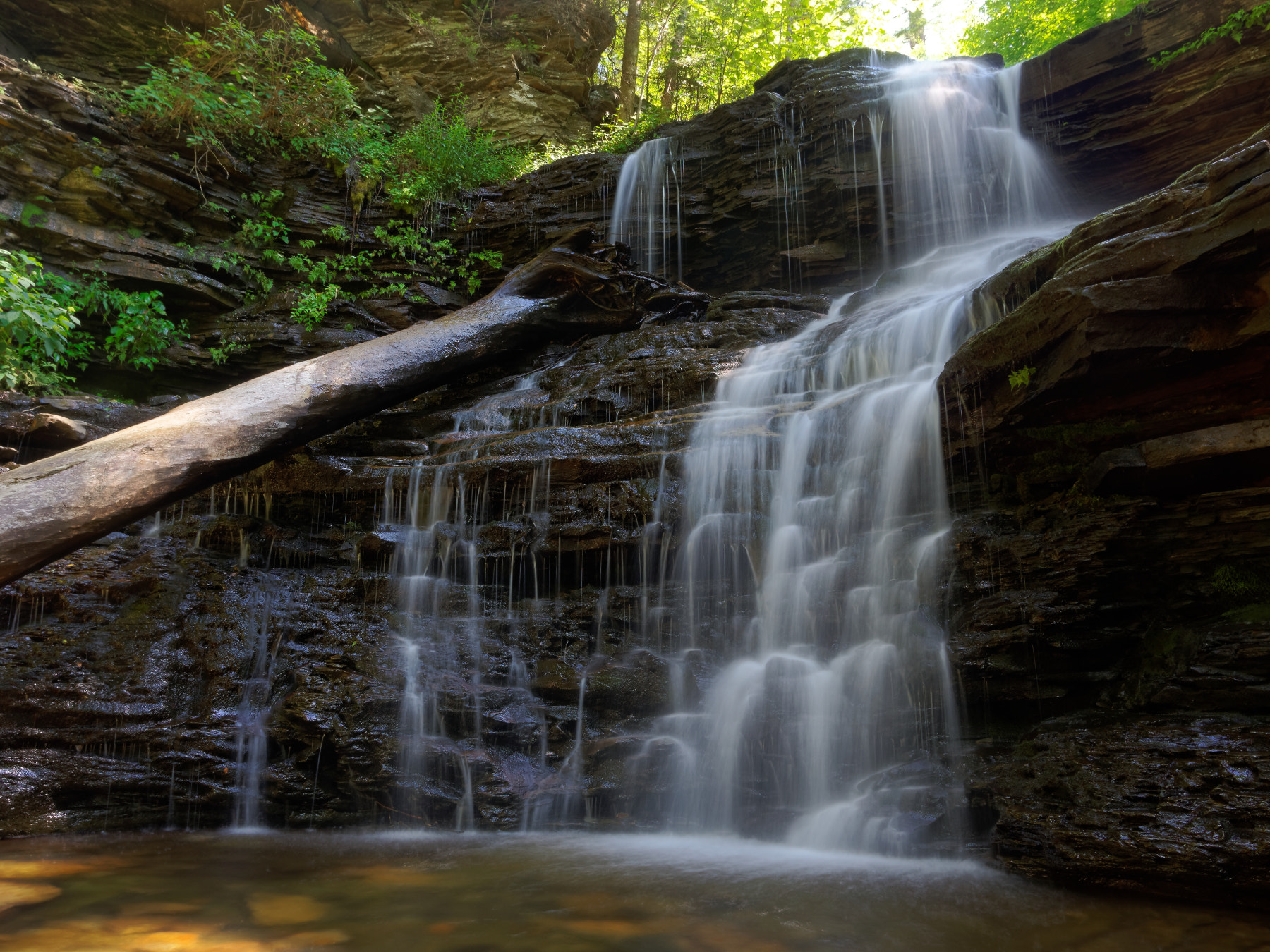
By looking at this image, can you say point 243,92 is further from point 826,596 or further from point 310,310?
Answer: point 826,596

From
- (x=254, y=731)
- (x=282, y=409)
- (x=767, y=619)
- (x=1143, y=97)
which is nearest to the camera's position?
(x=254, y=731)

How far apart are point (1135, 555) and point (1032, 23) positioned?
16.7 metres

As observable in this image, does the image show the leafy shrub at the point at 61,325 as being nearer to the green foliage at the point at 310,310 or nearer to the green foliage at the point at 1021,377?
the green foliage at the point at 310,310


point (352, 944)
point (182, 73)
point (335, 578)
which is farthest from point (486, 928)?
point (182, 73)

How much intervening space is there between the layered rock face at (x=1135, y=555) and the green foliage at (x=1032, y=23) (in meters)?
12.3

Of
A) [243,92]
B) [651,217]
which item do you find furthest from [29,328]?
[651,217]

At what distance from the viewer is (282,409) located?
589 centimetres

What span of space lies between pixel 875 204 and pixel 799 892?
10950 mm

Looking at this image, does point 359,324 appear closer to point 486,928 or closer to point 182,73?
point 182,73

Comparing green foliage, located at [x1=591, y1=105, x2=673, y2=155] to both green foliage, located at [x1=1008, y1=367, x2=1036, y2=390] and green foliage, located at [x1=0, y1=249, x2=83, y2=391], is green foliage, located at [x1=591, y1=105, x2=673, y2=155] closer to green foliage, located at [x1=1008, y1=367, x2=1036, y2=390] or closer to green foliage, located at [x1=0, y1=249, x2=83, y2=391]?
green foliage, located at [x1=0, y1=249, x2=83, y2=391]

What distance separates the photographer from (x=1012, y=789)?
3.51 meters

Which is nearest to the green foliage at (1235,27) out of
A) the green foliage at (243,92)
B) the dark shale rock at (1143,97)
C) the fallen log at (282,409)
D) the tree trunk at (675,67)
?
the dark shale rock at (1143,97)

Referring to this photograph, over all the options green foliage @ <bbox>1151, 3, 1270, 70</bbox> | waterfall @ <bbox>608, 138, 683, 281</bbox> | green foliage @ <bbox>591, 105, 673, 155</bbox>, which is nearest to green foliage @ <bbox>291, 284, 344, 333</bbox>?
waterfall @ <bbox>608, 138, 683, 281</bbox>

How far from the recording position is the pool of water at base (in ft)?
8.55
